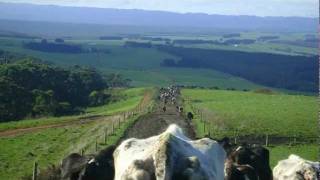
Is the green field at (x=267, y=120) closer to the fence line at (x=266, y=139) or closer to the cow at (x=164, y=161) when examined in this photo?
the fence line at (x=266, y=139)

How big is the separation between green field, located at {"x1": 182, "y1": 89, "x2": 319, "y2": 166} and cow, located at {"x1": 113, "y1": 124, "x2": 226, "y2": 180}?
69.4 feet

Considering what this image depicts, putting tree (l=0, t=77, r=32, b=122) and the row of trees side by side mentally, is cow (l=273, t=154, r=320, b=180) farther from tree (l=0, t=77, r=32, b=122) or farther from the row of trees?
the row of trees

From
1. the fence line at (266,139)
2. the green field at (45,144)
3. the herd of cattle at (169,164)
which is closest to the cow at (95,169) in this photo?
the herd of cattle at (169,164)

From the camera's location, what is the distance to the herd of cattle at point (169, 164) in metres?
11.0

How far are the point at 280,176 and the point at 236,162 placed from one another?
4.55 feet

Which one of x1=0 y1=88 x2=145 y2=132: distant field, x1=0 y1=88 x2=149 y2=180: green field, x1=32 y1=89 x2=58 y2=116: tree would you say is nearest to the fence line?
x1=0 y1=88 x2=149 y2=180: green field

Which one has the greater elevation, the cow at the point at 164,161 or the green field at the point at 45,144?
the cow at the point at 164,161

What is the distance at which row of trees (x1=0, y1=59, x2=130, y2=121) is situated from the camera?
69.1m

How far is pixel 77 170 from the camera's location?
573 inches

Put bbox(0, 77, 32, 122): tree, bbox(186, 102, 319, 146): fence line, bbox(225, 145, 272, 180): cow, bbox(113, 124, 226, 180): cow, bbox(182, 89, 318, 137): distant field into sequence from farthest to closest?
bbox(0, 77, 32, 122): tree
bbox(182, 89, 318, 137): distant field
bbox(186, 102, 319, 146): fence line
bbox(225, 145, 272, 180): cow
bbox(113, 124, 226, 180): cow

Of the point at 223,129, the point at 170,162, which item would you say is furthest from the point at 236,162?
the point at 223,129

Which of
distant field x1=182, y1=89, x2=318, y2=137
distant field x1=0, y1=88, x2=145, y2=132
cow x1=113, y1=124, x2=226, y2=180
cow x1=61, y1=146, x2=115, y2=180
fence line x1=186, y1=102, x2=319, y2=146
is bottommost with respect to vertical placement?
distant field x1=0, y1=88, x2=145, y2=132

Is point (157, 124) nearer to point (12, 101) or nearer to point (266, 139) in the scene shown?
point (266, 139)

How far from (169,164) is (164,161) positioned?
4.4 inches
